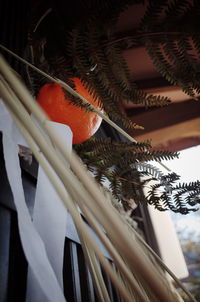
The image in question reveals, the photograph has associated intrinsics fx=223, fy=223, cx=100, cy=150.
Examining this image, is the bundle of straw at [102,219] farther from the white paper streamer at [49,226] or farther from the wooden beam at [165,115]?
the wooden beam at [165,115]

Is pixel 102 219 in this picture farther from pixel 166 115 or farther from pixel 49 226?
pixel 166 115

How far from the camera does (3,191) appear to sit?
280mm

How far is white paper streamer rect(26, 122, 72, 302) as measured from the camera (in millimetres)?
227

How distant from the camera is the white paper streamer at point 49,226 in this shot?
0.23 meters

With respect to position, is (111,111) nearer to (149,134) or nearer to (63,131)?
(63,131)

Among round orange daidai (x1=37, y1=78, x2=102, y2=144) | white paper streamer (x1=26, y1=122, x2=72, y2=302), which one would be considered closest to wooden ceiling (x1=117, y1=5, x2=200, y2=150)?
round orange daidai (x1=37, y1=78, x2=102, y2=144)

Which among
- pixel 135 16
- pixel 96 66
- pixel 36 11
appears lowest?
pixel 96 66

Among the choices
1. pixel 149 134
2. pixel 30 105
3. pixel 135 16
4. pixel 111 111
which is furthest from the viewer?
pixel 149 134

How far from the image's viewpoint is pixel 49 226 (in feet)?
0.76

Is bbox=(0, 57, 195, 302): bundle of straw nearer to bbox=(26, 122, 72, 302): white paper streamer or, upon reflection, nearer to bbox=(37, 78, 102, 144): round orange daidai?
bbox=(26, 122, 72, 302): white paper streamer

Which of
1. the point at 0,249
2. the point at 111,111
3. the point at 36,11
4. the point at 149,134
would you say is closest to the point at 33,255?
the point at 0,249

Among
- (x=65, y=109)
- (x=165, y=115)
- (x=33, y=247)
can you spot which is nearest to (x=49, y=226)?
(x=33, y=247)

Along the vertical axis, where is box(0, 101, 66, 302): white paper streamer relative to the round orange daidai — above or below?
below

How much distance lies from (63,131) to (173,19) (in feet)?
0.72
